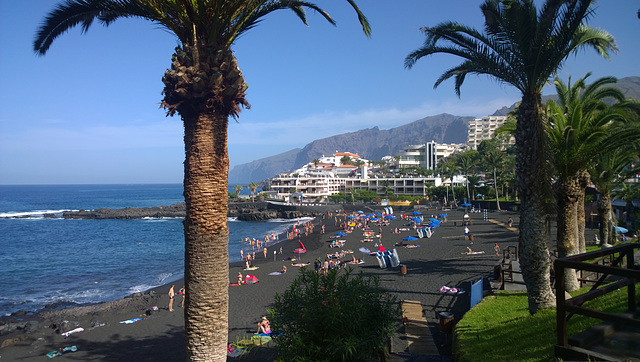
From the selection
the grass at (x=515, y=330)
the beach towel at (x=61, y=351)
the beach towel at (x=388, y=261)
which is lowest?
the beach towel at (x=61, y=351)

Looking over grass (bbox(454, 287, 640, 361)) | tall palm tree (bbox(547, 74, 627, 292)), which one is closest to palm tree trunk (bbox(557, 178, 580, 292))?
tall palm tree (bbox(547, 74, 627, 292))

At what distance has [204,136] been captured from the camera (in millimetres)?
5422

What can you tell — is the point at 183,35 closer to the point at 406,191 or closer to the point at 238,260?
the point at 238,260

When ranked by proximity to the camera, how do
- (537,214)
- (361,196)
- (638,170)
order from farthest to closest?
(361,196), (638,170), (537,214)

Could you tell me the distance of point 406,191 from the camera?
92.6m

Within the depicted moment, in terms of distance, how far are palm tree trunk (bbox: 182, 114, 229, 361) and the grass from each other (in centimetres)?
442

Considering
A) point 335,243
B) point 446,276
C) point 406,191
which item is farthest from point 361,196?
Answer: point 446,276

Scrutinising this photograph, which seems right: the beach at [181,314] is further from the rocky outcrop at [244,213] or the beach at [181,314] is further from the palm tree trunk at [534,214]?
the rocky outcrop at [244,213]

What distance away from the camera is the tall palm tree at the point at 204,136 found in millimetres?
5297

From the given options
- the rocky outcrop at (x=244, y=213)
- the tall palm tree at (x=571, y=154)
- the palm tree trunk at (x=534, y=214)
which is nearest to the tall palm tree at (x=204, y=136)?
the palm tree trunk at (x=534, y=214)

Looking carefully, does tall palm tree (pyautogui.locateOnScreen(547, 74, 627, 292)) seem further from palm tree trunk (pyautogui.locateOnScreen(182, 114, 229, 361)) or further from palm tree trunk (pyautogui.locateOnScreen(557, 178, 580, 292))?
palm tree trunk (pyautogui.locateOnScreen(182, 114, 229, 361))

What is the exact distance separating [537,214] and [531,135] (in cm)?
158

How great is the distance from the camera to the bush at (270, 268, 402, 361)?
537cm

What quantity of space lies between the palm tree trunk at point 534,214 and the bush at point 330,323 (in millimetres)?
3508
